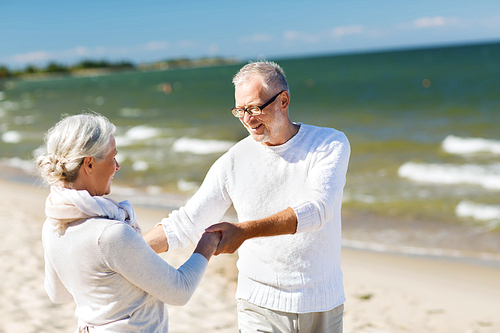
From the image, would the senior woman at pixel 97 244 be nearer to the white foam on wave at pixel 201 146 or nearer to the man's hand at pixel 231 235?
the man's hand at pixel 231 235

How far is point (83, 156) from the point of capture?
1.70 metres

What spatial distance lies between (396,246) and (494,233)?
171 centimetres

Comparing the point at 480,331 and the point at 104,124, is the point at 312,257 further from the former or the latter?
the point at 480,331

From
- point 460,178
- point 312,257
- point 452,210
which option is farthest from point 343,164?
point 460,178

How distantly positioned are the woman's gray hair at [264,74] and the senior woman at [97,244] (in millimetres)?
801

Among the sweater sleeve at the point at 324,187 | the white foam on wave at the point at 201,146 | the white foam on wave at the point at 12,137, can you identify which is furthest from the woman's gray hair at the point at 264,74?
the white foam on wave at the point at 12,137

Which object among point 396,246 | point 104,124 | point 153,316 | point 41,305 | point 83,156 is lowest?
point 396,246

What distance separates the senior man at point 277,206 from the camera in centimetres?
221

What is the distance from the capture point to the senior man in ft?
7.26

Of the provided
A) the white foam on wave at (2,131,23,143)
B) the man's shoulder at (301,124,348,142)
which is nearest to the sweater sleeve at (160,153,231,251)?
the man's shoulder at (301,124,348,142)

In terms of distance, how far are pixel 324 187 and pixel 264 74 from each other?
0.64 meters

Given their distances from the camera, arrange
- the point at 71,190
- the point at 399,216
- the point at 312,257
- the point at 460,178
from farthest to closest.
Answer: the point at 460,178, the point at 399,216, the point at 312,257, the point at 71,190

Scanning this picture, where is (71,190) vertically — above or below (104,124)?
below

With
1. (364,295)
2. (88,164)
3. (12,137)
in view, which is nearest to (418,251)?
(364,295)
